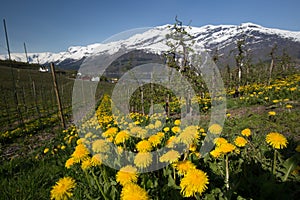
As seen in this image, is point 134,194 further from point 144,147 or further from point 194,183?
point 144,147

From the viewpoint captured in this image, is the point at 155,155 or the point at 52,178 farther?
the point at 52,178

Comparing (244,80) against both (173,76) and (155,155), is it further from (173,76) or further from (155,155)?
(155,155)

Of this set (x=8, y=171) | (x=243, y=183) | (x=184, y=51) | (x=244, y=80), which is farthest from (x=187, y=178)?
(x=244, y=80)

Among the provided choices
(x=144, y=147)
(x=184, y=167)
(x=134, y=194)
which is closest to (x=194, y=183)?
(x=184, y=167)

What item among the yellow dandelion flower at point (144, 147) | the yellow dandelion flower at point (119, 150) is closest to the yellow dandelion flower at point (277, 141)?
the yellow dandelion flower at point (144, 147)

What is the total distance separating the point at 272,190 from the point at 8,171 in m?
5.62

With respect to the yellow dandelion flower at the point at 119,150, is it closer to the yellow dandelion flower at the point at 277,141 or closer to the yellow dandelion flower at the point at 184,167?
the yellow dandelion flower at the point at 184,167

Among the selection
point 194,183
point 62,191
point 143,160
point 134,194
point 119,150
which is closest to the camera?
point 134,194

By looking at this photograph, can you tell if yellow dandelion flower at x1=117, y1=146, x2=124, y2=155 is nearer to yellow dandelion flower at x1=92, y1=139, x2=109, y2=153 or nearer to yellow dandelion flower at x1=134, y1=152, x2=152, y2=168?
yellow dandelion flower at x1=92, y1=139, x2=109, y2=153

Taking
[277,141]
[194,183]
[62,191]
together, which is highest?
[277,141]

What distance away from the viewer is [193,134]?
2242 mm

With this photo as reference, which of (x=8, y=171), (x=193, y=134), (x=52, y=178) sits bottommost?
(x=8, y=171)

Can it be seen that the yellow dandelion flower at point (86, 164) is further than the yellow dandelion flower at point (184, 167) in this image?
Yes

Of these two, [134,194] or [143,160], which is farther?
[143,160]
